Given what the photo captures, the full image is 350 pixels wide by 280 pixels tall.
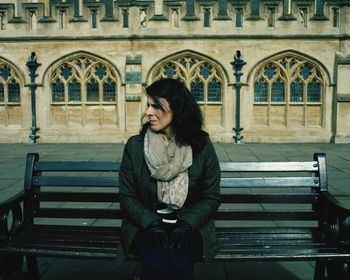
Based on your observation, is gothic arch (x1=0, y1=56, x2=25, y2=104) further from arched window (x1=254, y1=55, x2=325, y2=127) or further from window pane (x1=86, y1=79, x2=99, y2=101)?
arched window (x1=254, y1=55, x2=325, y2=127)

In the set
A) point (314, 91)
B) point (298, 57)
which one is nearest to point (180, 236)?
point (298, 57)

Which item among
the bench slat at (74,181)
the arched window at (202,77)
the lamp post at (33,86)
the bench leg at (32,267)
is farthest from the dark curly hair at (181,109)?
the lamp post at (33,86)

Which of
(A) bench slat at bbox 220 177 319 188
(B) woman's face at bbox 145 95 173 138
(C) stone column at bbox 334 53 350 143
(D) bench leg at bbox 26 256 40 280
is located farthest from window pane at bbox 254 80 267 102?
(D) bench leg at bbox 26 256 40 280

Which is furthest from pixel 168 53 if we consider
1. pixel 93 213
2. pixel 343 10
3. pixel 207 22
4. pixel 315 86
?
pixel 93 213

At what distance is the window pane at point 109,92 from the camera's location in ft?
44.8

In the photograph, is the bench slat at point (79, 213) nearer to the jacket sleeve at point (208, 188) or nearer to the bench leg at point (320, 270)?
the jacket sleeve at point (208, 188)

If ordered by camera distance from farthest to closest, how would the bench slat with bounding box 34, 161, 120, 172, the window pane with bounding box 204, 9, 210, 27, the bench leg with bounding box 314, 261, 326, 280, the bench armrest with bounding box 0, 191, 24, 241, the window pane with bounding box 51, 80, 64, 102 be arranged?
the window pane with bounding box 51, 80, 64, 102, the window pane with bounding box 204, 9, 210, 27, the bench slat with bounding box 34, 161, 120, 172, the bench leg with bounding box 314, 261, 326, 280, the bench armrest with bounding box 0, 191, 24, 241

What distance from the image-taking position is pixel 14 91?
1392 centimetres

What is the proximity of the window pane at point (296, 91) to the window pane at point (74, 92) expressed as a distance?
7.34 meters

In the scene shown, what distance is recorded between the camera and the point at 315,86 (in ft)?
44.0

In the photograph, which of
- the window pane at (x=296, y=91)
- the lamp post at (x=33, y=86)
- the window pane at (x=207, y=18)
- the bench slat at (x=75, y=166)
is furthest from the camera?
the window pane at (x=296, y=91)

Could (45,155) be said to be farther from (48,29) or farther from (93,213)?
(93,213)

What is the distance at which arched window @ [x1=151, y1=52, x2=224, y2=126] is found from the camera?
1342cm

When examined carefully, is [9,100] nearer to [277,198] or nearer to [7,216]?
[7,216]
